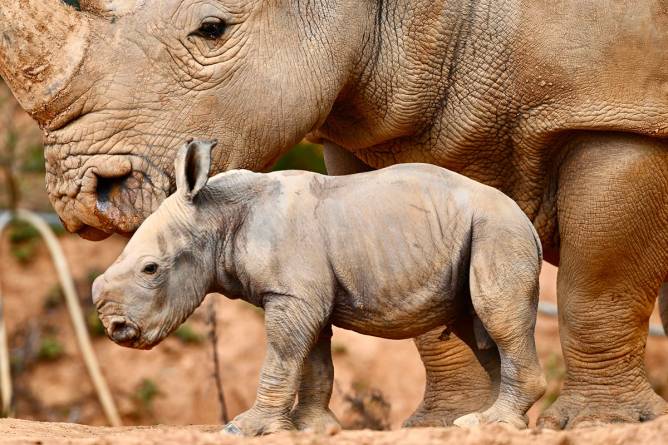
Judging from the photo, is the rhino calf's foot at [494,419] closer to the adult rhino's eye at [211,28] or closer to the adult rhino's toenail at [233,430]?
the adult rhino's toenail at [233,430]

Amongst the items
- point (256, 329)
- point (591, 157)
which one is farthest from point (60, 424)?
point (256, 329)

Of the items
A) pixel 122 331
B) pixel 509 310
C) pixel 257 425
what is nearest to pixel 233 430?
pixel 257 425

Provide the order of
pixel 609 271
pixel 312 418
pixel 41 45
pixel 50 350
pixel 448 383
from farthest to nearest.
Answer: pixel 50 350 → pixel 448 383 → pixel 609 271 → pixel 41 45 → pixel 312 418

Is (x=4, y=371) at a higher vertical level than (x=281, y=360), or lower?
lower

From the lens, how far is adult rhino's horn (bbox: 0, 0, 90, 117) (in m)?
5.70

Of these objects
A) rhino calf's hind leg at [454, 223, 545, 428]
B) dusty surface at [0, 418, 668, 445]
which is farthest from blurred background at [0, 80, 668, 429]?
dusty surface at [0, 418, 668, 445]

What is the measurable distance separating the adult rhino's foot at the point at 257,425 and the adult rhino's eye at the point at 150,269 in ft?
1.75

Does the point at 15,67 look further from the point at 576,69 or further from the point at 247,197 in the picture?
the point at 576,69

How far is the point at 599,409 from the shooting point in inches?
251

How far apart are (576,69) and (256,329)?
256 inches

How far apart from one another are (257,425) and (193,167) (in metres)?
0.82

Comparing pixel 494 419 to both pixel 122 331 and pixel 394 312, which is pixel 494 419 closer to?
pixel 394 312

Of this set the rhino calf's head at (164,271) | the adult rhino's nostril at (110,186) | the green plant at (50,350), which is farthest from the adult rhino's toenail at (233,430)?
the green plant at (50,350)

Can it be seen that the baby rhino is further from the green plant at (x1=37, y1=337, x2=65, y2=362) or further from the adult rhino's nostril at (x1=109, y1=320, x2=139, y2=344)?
the green plant at (x1=37, y1=337, x2=65, y2=362)
